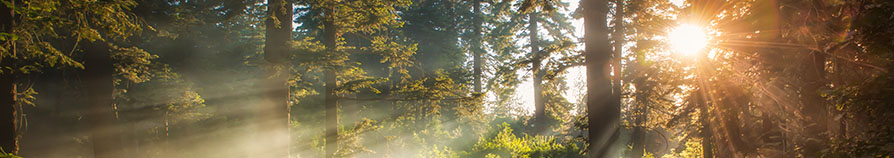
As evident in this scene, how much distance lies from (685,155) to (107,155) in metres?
15.9

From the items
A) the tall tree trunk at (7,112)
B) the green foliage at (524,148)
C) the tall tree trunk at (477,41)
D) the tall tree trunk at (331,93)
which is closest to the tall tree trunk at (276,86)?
the tall tree trunk at (331,93)

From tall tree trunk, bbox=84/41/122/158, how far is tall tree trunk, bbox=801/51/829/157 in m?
15.0

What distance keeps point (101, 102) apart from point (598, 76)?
12.9 meters

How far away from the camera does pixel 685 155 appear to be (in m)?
12.2

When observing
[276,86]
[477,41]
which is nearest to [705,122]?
[276,86]

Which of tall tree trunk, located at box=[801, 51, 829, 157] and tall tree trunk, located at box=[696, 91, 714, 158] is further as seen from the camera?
tall tree trunk, located at box=[696, 91, 714, 158]

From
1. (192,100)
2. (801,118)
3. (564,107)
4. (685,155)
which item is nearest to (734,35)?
(801,118)

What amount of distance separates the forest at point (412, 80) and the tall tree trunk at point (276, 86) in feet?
0.12

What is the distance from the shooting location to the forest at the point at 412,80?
17.0 feet

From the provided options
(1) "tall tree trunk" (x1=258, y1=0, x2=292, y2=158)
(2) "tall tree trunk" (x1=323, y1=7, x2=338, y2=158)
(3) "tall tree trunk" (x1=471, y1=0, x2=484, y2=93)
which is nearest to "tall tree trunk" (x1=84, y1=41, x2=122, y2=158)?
(1) "tall tree trunk" (x1=258, y1=0, x2=292, y2=158)

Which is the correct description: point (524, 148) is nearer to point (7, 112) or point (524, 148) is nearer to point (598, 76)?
point (598, 76)

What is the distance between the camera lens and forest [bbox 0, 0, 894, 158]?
17.0 feet

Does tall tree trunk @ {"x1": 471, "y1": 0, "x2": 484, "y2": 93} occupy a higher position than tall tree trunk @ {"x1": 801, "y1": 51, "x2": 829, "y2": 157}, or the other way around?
tall tree trunk @ {"x1": 471, "y1": 0, "x2": 484, "y2": 93}

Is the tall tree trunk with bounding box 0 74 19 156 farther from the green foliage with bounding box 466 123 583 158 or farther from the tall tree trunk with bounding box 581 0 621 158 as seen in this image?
the green foliage with bounding box 466 123 583 158
